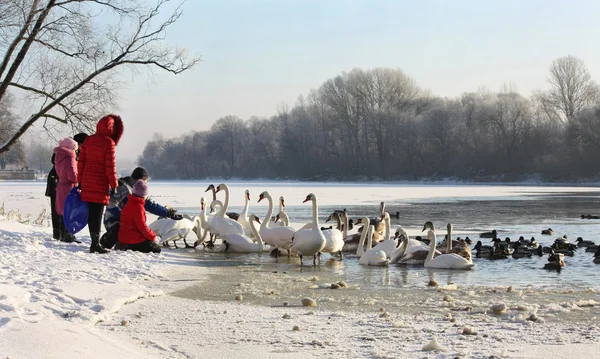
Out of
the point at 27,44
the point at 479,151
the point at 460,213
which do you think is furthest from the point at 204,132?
the point at 27,44

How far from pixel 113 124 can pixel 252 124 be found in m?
98.2

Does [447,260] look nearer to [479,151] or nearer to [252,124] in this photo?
[479,151]

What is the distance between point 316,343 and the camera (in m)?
4.97

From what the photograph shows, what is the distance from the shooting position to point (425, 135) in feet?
238

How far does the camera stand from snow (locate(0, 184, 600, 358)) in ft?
15.1

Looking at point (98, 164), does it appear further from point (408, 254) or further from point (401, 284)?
point (408, 254)

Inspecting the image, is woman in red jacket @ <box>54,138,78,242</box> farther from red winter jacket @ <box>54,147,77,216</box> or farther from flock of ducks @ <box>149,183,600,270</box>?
flock of ducks @ <box>149,183,600,270</box>

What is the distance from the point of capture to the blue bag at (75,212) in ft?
31.9

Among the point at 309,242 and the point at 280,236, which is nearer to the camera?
the point at 309,242

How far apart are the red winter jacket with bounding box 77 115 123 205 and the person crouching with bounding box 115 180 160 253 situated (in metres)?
0.76

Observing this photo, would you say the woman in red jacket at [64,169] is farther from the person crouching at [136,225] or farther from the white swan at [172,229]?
the white swan at [172,229]

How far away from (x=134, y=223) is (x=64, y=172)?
1.34m

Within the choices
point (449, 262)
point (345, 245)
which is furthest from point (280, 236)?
point (449, 262)

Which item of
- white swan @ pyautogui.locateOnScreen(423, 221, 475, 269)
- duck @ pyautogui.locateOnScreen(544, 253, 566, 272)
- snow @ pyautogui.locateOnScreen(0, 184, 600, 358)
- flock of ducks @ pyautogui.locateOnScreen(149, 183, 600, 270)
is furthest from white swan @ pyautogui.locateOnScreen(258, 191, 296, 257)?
snow @ pyautogui.locateOnScreen(0, 184, 600, 358)
